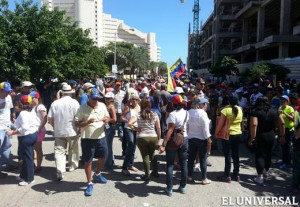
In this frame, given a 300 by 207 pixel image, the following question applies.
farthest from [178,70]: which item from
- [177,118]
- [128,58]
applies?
[128,58]

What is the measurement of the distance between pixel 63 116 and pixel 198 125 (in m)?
2.52

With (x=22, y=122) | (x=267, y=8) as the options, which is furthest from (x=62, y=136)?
(x=267, y=8)

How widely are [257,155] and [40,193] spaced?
406 cm

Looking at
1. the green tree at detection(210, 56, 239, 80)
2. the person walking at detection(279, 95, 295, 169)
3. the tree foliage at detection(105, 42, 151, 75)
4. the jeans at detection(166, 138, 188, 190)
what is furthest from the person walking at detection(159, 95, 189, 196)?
the tree foliage at detection(105, 42, 151, 75)

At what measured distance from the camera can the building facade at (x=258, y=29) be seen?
30359mm

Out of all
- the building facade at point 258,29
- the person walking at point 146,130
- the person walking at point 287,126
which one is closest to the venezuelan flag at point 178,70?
the person walking at point 287,126

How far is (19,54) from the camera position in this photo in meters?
12.0

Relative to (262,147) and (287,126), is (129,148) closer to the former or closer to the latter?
(262,147)

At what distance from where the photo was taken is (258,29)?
1492 inches

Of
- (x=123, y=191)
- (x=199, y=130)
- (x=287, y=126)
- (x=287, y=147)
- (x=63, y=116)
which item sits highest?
(x=63, y=116)

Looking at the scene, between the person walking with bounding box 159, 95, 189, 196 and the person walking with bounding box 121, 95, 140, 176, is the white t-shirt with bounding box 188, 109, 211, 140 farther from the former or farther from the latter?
the person walking with bounding box 121, 95, 140, 176

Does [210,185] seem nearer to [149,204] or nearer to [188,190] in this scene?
[188,190]

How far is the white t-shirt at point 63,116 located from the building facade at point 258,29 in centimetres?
2234

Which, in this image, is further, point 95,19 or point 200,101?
point 95,19
